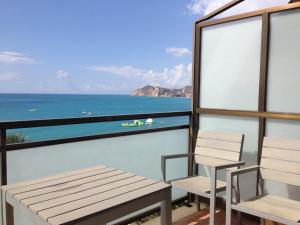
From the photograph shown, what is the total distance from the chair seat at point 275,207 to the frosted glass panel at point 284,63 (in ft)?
2.71

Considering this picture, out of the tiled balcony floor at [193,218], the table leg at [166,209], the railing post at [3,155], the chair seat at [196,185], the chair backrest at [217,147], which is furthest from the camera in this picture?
the tiled balcony floor at [193,218]

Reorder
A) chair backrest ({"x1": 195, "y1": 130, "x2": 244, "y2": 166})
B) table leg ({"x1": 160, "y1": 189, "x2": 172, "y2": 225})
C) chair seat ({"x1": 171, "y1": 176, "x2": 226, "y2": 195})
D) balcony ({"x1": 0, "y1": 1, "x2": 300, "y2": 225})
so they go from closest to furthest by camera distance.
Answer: table leg ({"x1": 160, "y1": 189, "x2": 172, "y2": 225}), balcony ({"x1": 0, "y1": 1, "x2": 300, "y2": 225}), chair seat ({"x1": 171, "y1": 176, "x2": 226, "y2": 195}), chair backrest ({"x1": 195, "y1": 130, "x2": 244, "y2": 166})

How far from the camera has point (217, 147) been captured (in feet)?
10.0

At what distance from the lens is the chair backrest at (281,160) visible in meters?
2.48

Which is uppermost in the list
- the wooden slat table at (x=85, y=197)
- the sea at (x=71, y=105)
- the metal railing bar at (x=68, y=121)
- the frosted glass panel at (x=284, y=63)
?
the frosted glass panel at (x=284, y=63)

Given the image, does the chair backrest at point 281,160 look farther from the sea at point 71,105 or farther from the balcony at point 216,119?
the sea at point 71,105

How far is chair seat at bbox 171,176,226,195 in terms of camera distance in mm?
2692

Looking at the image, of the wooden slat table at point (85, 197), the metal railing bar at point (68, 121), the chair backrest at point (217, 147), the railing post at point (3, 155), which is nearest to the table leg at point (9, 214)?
the wooden slat table at point (85, 197)

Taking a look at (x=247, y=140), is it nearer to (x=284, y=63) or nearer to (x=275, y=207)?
(x=284, y=63)

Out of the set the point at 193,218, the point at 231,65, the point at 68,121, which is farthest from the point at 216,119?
the point at 68,121

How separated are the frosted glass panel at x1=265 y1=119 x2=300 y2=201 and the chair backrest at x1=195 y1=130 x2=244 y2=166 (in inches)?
11.5

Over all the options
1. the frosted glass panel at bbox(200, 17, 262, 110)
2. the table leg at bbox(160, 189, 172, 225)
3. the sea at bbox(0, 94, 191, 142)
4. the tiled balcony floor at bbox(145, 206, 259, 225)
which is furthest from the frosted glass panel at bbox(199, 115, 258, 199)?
the sea at bbox(0, 94, 191, 142)

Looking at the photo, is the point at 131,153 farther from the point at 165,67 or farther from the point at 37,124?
the point at 165,67

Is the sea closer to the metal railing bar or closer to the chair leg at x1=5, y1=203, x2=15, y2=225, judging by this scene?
the metal railing bar
